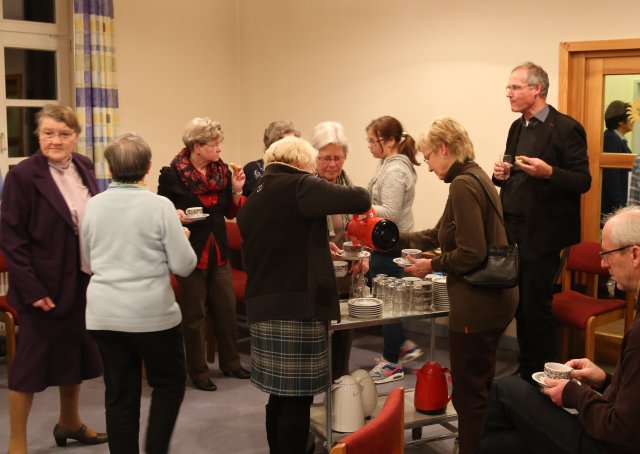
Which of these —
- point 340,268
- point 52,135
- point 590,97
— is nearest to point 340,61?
point 590,97

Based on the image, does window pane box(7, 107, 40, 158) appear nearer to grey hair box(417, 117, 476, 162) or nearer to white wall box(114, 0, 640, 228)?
white wall box(114, 0, 640, 228)

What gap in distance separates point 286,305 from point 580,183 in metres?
1.99

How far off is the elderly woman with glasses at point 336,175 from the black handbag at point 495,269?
683mm

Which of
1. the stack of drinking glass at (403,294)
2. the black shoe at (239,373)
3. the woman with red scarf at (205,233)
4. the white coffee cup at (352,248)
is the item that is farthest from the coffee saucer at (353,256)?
the black shoe at (239,373)

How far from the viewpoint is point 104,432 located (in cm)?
404

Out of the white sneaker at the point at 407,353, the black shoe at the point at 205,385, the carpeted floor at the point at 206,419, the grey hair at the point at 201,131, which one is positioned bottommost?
the carpeted floor at the point at 206,419

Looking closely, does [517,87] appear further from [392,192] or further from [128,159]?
[128,159]

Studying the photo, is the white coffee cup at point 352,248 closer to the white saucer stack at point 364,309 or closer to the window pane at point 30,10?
the white saucer stack at point 364,309

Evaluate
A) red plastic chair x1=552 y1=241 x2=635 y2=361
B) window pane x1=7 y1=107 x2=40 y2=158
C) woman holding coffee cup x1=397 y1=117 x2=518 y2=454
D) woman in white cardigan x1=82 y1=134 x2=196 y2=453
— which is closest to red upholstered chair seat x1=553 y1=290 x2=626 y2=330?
red plastic chair x1=552 y1=241 x2=635 y2=361

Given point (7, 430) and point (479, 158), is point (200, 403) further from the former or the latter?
point (479, 158)

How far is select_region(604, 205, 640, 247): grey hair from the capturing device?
2387 mm

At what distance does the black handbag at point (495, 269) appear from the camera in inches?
126

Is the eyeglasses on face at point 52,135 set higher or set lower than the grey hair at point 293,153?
higher

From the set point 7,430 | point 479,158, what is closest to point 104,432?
point 7,430
